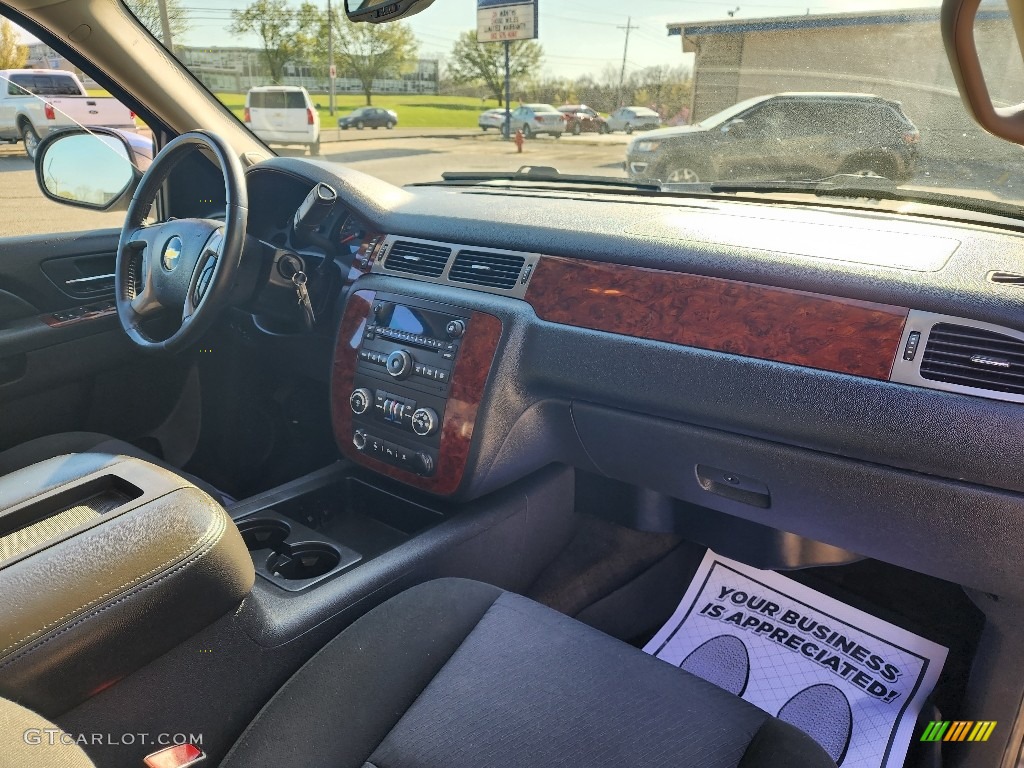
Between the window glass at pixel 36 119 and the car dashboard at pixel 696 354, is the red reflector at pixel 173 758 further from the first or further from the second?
the window glass at pixel 36 119

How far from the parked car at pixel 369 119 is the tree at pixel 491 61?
0.40 meters

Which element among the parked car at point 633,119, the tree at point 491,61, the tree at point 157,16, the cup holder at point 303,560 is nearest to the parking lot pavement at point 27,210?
the tree at point 157,16

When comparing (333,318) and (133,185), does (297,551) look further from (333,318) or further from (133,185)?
(133,185)

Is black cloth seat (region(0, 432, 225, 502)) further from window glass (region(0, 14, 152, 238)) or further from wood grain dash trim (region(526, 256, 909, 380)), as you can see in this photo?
wood grain dash trim (region(526, 256, 909, 380))

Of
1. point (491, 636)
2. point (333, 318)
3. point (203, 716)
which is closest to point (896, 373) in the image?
point (491, 636)

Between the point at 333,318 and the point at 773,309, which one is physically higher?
the point at 773,309

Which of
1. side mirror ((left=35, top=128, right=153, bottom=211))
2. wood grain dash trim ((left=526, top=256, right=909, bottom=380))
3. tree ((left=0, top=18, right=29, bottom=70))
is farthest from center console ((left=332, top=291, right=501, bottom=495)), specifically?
tree ((left=0, top=18, right=29, bottom=70))

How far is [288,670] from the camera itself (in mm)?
1492

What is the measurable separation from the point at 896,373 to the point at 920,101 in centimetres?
66

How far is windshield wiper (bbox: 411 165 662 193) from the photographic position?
2141 mm

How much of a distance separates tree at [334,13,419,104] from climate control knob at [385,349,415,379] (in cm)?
100

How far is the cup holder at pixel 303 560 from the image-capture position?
6.16 ft

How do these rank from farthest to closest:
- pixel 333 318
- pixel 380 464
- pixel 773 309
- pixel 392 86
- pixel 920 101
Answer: pixel 392 86 → pixel 333 318 → pixel 380 464 → pixel 920 101 → pixel 773 309

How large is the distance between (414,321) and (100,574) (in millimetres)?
1029
